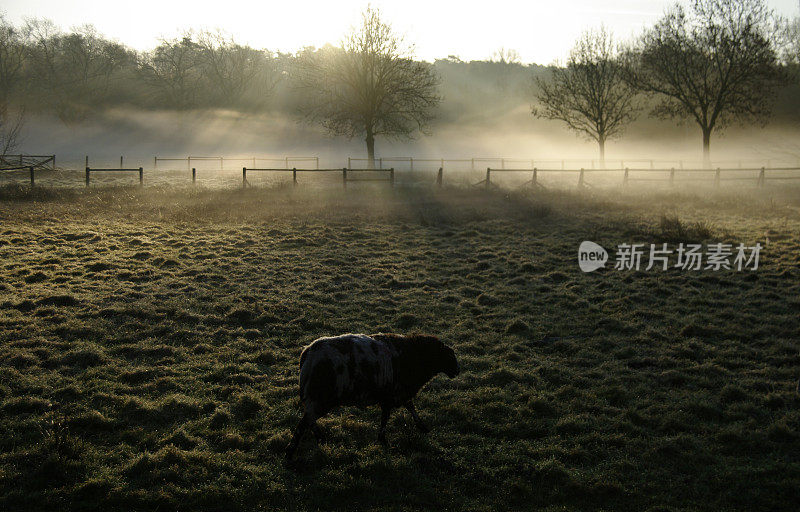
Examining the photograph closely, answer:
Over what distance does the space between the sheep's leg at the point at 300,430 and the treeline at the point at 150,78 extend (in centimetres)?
6840

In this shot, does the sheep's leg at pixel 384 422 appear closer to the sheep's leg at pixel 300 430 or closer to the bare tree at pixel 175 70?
the sheep's leg at pixel 300 430

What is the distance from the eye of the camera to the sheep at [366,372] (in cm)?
527

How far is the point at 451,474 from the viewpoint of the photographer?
17.3 ft

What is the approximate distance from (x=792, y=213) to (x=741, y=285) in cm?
1057

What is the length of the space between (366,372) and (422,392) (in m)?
1.78

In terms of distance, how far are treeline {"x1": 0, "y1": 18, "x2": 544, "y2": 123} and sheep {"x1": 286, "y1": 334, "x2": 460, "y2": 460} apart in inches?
2665

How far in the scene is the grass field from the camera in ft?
16.5

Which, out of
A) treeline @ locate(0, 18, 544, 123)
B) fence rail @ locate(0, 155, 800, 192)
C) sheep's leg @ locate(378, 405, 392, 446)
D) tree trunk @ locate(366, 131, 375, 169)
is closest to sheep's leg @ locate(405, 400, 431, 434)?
sheep's leg @ locate(378, 405, 392, 446)

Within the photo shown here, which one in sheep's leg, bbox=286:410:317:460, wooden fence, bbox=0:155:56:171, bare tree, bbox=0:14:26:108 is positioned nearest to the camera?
sheep's leg, bbox=286:410:317:460

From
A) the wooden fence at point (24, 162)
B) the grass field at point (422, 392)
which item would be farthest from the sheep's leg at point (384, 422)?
the wooden fence at point (24, 162)

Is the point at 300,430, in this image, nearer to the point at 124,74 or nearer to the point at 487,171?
the point at 487,171

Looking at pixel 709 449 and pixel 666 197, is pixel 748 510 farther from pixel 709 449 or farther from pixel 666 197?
pixel 666 197

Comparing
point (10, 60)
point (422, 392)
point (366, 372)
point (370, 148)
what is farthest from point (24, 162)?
point (366, 372)

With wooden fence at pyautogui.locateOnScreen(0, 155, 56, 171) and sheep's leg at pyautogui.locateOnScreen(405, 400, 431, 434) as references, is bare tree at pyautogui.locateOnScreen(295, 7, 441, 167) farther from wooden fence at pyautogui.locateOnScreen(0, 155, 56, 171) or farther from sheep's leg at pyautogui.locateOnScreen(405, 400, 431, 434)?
sheep's leg at pyautogui.locateOnScreen(405, 400, 431, 434)
